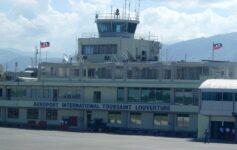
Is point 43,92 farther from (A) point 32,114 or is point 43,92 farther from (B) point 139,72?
(B) point 139,72

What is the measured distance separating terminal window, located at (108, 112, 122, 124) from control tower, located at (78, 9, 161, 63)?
10.5 metres

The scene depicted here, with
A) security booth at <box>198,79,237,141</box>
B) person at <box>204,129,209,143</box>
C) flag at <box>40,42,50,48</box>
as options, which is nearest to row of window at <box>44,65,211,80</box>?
flag at <box>40,42,50,48</box>

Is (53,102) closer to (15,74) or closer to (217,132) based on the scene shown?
(15,74)

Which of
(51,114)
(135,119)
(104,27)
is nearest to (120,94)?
(135,119)

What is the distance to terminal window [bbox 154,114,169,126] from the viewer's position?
84081 millimetres

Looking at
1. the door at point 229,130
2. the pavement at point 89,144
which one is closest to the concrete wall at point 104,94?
the pavement at point 89,144

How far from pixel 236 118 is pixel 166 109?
12652 mm

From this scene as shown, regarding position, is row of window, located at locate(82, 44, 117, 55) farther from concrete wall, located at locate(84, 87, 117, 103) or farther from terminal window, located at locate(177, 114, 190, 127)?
terminal window, located at locate(177, 114, 190, 127)

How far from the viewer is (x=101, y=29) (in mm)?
99812

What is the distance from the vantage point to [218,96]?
237ft

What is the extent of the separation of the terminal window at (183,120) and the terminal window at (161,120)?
149 centimetres

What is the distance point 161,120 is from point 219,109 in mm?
13506

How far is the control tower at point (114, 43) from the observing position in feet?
318

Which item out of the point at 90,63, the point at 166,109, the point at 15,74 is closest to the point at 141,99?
the point at 166,109
